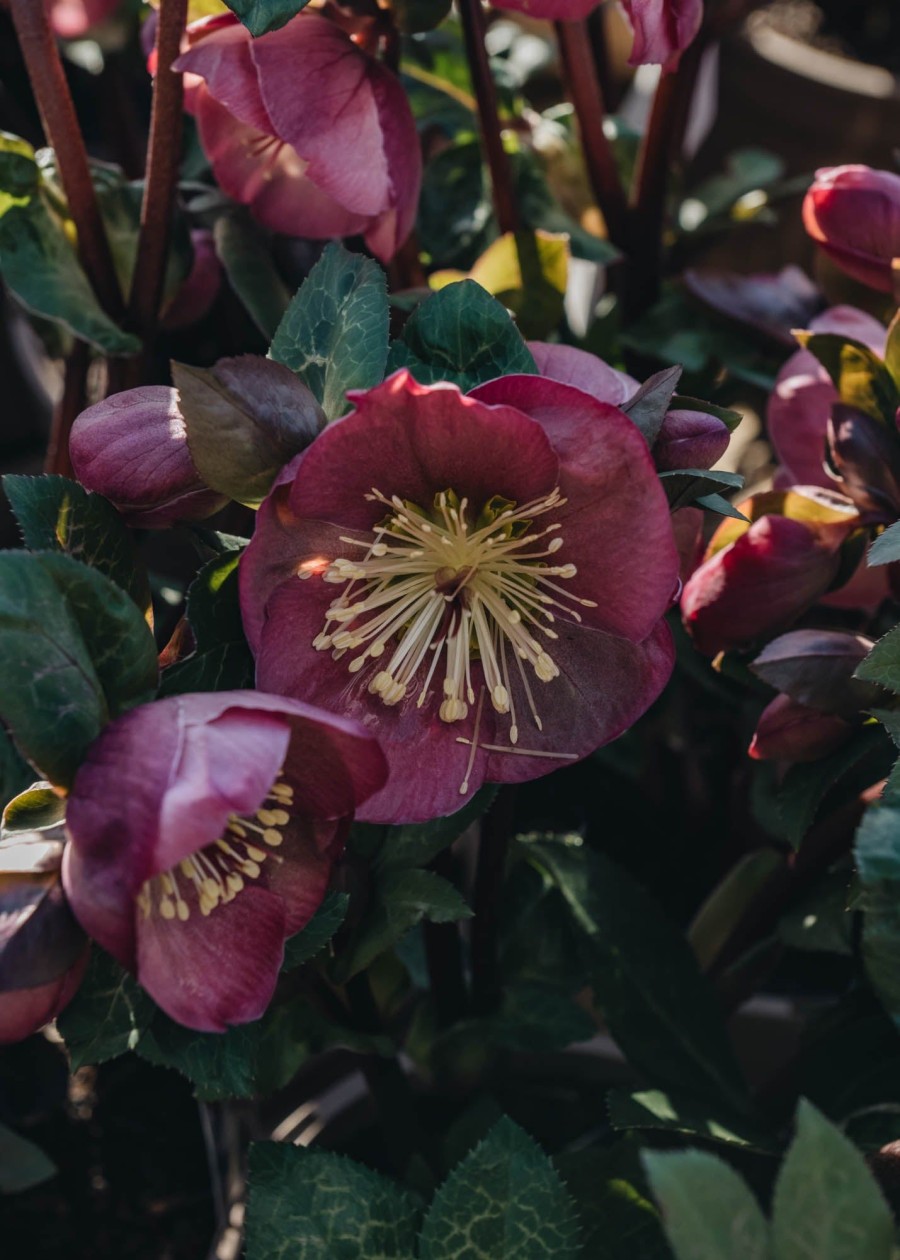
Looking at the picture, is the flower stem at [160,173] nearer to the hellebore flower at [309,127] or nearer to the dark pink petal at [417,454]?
the hellebore flower at [309,127]

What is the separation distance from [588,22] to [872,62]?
969 mm

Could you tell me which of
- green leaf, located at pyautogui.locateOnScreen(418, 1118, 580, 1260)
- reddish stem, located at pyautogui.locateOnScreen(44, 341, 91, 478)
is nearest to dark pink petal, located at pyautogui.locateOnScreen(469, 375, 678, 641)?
green leaf, located at pyautogui.locateOnScreen(418, 1118, 580, 1260)

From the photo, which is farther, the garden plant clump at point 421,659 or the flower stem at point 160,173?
the flower stem at point 160,173

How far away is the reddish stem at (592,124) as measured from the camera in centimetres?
71

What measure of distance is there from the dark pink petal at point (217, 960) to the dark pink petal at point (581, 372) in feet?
0.68

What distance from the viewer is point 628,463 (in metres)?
0.39

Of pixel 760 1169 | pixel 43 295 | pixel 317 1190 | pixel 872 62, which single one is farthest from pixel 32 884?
pixel 872 62

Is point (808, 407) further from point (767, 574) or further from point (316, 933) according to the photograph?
point (316, 933)

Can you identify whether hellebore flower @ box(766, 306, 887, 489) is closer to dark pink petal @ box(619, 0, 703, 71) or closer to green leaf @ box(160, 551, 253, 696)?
dark pink petal @ box(619, 0, 703, 71)

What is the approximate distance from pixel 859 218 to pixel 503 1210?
1.47 ft

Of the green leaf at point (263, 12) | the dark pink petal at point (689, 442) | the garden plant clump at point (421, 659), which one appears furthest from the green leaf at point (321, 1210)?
the green leaf at point (263, 12)

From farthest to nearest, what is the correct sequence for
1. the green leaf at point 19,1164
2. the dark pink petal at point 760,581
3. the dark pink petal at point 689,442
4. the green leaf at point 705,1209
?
the green leaf at point 19,1164, the dark pink petal at point 760,581, the dark pink petal at point 689,442, the green leaf at point 705,1209

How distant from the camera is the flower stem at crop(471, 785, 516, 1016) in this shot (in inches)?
22.3

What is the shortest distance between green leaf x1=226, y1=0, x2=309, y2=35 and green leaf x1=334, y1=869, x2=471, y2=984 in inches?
12.4
